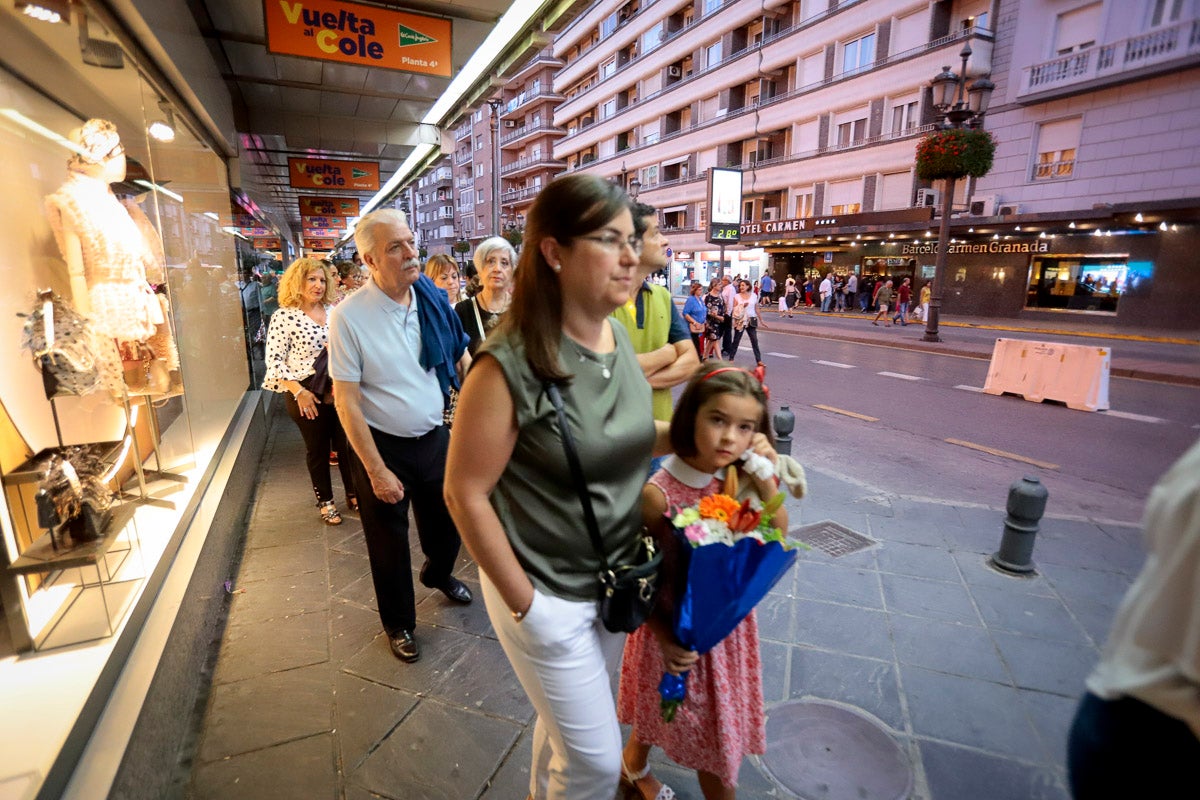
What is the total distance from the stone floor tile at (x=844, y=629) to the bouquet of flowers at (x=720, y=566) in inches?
71.6

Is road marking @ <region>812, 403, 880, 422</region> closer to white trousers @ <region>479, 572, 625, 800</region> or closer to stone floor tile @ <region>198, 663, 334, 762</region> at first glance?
stone floor tile @ <region>198, 663, 334, 762</region>

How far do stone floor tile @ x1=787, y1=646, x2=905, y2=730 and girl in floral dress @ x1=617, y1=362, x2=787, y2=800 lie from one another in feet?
3.02

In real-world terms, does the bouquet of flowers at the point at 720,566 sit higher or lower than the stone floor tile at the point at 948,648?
higher

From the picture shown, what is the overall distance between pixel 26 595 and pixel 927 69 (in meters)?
31.0

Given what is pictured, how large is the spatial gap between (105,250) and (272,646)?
7.18 ft

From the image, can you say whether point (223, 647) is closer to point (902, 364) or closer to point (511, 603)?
point (511, 603)

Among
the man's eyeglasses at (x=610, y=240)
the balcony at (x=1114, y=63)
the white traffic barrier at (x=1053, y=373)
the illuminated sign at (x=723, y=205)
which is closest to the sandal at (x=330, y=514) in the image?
the man's eyeglasses at (x=610, y=240)

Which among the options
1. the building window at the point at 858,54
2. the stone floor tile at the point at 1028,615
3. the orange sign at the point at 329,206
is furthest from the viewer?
the building window at the point at 858,54

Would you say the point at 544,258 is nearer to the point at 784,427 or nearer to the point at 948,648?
the point at 948,648

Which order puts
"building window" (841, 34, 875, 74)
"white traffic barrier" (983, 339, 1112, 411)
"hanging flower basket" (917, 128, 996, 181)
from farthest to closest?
"building window" (841, 34, 875, 74) < "hanging flower basket" (917, 128, 996, 181) < "white traffic barrier" (983, 339, 1112, 411)

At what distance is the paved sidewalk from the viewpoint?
7.77 feet

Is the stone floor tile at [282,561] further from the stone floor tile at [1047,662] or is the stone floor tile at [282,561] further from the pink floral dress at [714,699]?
the stone floor tile at [1047,662]

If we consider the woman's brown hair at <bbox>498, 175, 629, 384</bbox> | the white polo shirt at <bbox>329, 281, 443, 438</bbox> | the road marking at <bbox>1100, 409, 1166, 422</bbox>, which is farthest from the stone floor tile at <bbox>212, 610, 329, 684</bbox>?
the road marking at <bbox>1100, 409, 1166, 422</bbox>

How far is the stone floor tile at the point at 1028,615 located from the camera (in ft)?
10.7
